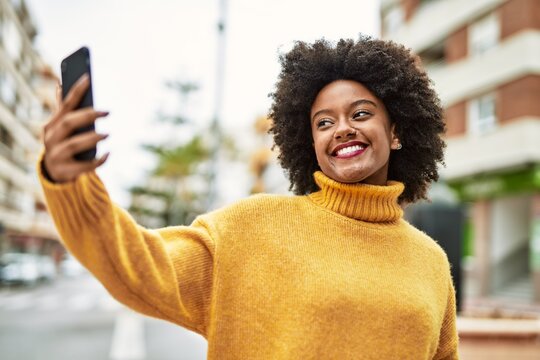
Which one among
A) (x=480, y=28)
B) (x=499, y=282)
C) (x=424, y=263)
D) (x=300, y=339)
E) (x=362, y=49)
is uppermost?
(x=480, y=28)

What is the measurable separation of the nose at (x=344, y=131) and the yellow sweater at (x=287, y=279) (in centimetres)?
15

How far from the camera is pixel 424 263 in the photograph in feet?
6.48

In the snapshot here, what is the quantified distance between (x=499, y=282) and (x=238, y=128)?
27892 mm

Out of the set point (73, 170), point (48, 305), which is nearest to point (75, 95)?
point (73, 170)

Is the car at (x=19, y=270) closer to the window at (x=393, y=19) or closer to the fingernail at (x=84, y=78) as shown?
the window at (x=393, y=19)

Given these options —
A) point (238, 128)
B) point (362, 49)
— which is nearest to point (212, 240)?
point (362, 49)

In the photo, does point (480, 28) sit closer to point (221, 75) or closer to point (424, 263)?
point (221, 75)

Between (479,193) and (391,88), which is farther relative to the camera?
(479,193)

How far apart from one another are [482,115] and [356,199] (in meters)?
18.2

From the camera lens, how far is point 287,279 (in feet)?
5.46

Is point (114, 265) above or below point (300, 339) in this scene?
above

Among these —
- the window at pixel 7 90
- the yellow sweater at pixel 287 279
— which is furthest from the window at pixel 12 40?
the yellow sweater at pixel 287 279

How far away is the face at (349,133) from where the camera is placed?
1.87 metres

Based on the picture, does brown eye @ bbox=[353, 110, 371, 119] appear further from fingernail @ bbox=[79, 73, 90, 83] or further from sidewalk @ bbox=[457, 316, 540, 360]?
sidewalk @ bbox=[457, 316, 540, 360]
